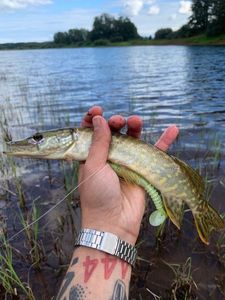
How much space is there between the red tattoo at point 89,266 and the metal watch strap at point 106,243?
0.31ft

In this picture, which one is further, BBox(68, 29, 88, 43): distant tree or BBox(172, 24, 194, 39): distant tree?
BBox(68, 29, 88, 43): distant tree

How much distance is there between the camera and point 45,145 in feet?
10.4

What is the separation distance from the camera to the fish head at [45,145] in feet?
10.3

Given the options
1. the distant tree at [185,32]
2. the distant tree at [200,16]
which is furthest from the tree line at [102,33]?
the distant tree at [200,16]

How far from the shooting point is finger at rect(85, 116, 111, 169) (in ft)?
9.96

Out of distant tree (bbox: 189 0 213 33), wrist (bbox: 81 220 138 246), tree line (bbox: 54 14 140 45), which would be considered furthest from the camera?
tree line (bbox: 54 14 140 45)

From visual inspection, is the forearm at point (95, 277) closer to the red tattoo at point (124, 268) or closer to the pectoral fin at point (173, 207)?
the red tattoo at point (124, 268)

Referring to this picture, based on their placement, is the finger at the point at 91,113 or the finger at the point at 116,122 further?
the finger at the point at 91,113

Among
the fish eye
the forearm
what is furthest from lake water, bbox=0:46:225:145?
the forearm

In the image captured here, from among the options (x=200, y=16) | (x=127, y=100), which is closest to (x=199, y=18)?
(x=200, y=16)

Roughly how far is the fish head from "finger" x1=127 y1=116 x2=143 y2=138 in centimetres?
54

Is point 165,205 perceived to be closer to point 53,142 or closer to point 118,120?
point 118,120

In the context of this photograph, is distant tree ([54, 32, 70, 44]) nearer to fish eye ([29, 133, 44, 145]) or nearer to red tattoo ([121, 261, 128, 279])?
fish eye ([29, 133, 44, 145])

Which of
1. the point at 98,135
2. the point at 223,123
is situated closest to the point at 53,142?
the point at 98,135
